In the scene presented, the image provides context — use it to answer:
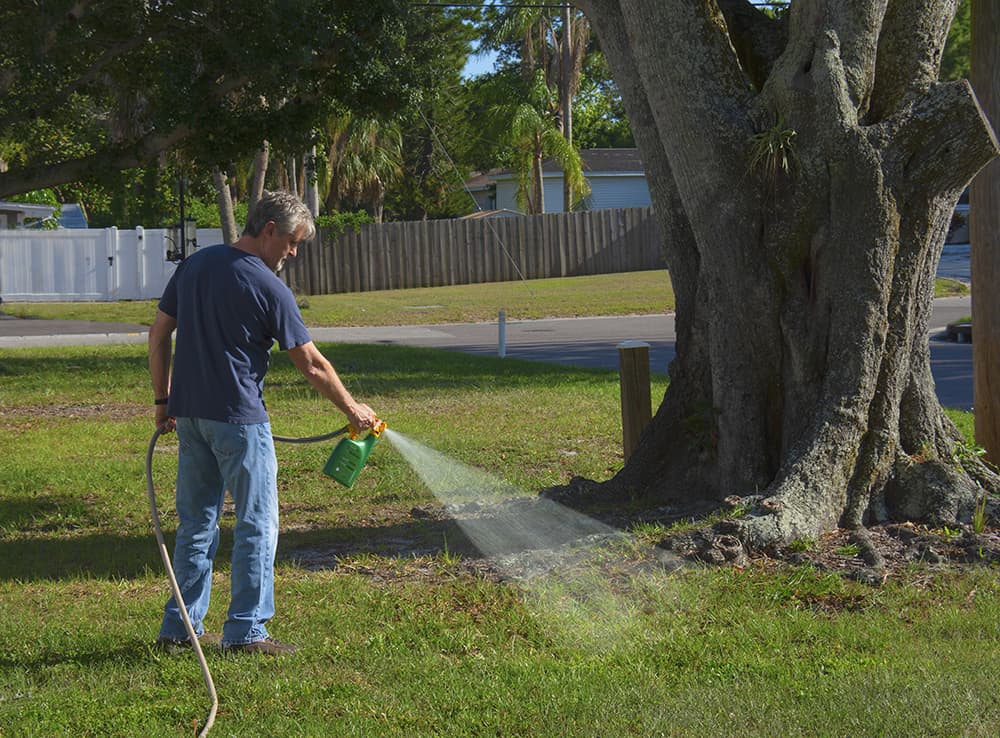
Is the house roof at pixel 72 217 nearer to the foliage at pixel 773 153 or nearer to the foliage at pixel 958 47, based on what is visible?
the foliage at pixel 958 47

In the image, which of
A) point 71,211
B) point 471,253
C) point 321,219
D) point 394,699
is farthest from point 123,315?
point 71,211

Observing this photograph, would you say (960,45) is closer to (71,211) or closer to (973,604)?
(71,211)

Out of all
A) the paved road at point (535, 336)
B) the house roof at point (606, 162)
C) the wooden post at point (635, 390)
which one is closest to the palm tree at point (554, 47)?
the house roof at point (606, 162)

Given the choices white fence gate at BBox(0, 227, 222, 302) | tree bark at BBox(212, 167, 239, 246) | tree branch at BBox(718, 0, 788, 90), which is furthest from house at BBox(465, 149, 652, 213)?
tree branch at BBox(718, 0, 788, 90)

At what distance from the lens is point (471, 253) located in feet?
126

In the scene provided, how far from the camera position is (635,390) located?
27.2 feet

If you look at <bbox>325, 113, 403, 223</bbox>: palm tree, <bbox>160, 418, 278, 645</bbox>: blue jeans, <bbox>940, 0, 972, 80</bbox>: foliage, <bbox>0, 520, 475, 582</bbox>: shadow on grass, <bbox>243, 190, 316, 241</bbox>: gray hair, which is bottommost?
<bbox>0, 520, 475, 582</bbox>: shadow on grass

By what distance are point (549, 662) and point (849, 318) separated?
8.51 ft

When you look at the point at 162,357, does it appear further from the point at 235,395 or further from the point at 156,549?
the point at 156,549

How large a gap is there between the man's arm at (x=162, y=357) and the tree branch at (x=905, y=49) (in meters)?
3.88

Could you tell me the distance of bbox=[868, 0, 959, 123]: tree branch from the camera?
6.51m

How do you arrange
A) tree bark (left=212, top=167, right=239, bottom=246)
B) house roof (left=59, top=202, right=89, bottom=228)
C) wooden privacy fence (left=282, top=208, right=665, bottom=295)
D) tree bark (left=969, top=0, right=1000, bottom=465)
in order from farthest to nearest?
house roof (left=59, top=202, right=89, bottom=228), wooden privacy fence (left=282, top=208, right=665, bottom=295), tree bark (left=212, top=167, right=239, bottom=246), tree bark (left=969, top=0, right=1000, bottom=465)

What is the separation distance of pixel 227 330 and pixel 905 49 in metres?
3.99

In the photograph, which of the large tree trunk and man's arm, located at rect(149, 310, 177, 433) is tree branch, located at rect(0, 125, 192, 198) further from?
man's arm, located at rect(149, 310, 177, 433)
